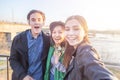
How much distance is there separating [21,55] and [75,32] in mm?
1028

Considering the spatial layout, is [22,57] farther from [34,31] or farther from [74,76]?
[74,76]

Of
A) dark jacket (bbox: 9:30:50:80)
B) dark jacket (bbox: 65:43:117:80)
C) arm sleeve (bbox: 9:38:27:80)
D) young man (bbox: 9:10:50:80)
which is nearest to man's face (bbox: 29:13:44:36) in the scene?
young man (bbox: 9:10:50:80)

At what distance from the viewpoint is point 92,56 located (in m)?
1.27

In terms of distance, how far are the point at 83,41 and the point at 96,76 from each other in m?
0.37

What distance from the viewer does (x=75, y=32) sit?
1.51 metres

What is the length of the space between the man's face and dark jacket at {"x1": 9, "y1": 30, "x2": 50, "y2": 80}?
0.36 feet

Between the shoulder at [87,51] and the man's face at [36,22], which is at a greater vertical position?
the man's face at [36,22]

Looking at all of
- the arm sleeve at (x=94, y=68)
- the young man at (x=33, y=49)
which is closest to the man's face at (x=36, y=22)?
the young man at (x=33, y=49)

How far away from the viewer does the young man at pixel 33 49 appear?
2.31 meters

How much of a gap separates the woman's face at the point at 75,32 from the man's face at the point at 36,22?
75 centimetres

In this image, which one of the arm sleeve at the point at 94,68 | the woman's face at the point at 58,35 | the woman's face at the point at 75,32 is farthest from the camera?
the woman's face at the point at 58,35

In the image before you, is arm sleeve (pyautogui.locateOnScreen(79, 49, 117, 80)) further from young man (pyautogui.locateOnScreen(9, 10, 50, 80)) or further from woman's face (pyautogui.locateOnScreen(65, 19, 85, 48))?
young man (pyautogui.locateOnScreen(9, 10, 50, 80))

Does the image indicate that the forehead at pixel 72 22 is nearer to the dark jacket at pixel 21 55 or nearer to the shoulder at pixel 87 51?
the shoulder at pixel 87 51

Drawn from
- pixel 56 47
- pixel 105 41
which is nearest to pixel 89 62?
pixel 56 47
